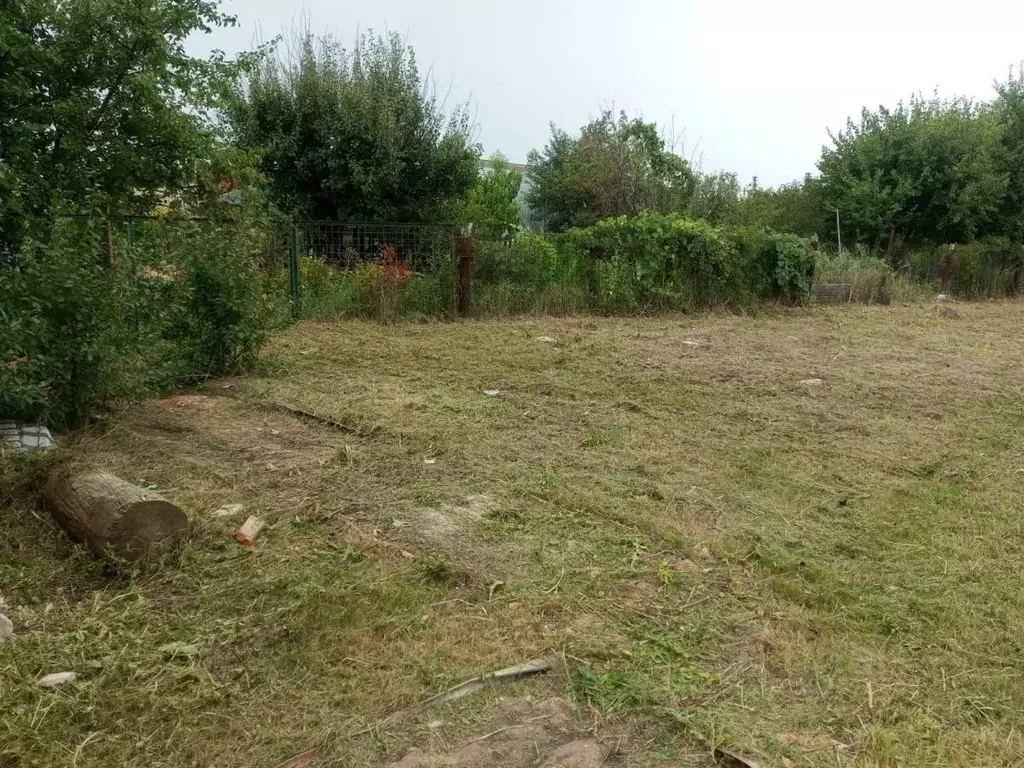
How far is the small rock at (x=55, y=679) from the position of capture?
2369 mm

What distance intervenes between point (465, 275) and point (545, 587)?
29.1ft

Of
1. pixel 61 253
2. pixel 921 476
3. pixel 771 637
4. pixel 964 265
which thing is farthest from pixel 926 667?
pixel 964 265

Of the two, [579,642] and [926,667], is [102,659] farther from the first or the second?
[926,667]

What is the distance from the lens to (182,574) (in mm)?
3107

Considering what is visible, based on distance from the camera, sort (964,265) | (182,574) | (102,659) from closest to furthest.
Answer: (102,659) < (182,574) < (964,265)

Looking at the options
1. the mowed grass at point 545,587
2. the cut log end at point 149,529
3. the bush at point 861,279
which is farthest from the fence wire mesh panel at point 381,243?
the cut log end at point 149,529

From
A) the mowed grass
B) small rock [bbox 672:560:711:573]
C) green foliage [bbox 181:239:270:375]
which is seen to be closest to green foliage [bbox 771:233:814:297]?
the mowed grass

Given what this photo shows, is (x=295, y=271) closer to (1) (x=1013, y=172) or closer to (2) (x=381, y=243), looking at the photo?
(2) (x=381, y=243)

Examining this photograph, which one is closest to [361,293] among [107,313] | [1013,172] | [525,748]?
[107,313]

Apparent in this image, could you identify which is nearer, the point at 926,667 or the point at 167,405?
the point at 926,667

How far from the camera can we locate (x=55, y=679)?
7.86ft

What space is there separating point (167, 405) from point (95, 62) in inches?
110

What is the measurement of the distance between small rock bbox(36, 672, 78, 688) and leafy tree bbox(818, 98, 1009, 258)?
61.6ft

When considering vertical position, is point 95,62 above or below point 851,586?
above
